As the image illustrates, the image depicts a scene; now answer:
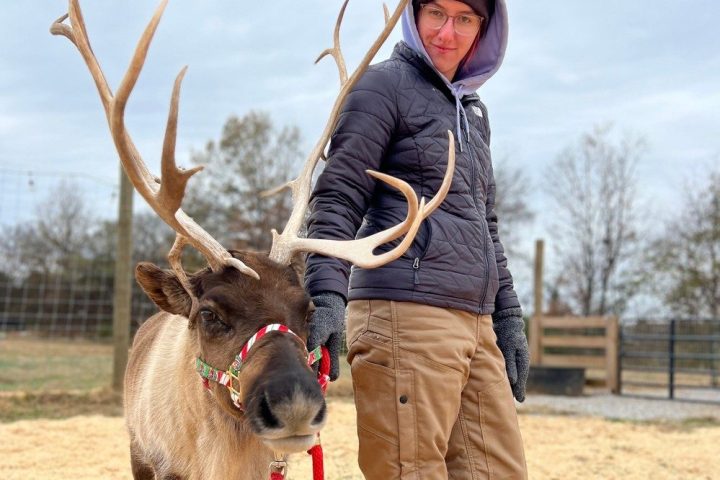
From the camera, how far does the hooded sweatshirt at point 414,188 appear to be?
10.5 ft

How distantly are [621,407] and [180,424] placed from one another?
10.1 m

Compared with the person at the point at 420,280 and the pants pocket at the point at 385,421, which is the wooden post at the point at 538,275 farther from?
the pants pocket at the point at 385,421

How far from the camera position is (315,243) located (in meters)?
3.17

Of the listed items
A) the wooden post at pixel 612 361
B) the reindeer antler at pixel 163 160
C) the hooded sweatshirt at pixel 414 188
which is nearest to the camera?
the reindeer antler at pixel 163 160

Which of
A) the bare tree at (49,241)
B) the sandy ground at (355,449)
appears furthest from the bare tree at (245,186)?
the sandy ground at (355,449)

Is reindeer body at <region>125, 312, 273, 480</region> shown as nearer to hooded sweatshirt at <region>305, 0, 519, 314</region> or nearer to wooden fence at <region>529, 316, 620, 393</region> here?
hooded sweatshirt at <region>305, 0, 519, 314</region>

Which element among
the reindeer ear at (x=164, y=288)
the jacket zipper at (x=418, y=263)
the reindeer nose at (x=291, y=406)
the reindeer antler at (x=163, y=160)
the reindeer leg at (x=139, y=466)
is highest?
the reindeer antler at (x=163, y=160)

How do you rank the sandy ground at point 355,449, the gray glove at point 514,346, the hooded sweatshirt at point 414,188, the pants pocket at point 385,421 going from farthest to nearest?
the sandy ground at point 355,449 → the gray glove at point 514,346 → the hooded sweatshirt at point 414,188 → the pants pocket at point 385,421

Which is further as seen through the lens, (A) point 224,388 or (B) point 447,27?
(B) point 447,27

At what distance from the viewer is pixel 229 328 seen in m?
3.07

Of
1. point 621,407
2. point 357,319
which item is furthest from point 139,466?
→ point 621,407

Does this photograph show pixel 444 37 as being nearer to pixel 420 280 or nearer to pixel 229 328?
pixel 420 280

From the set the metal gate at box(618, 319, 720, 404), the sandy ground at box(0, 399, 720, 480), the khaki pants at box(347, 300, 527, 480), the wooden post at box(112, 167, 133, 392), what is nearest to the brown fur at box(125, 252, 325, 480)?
the khaki pants at box(347, 300, 527, 480)

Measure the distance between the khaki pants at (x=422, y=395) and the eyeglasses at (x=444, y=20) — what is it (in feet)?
4.07
